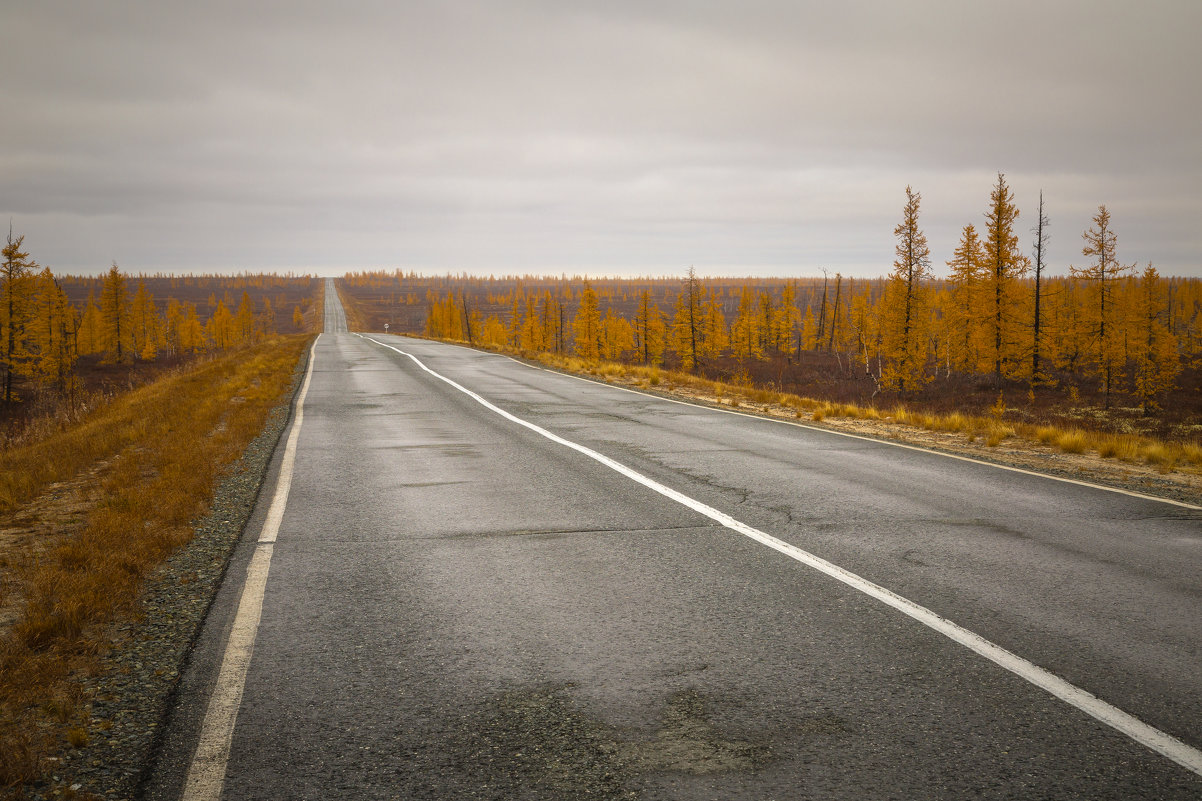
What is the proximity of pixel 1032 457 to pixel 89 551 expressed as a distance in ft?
38.9

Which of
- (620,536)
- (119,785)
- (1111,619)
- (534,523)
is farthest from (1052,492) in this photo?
(119,785)

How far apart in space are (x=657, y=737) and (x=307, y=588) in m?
2.86

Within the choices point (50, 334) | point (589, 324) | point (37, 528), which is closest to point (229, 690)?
point (37, 528)

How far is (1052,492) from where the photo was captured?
7668 mm

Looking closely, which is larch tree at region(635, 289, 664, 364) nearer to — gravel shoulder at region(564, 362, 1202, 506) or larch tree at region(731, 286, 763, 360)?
larch tree at region(731, 286, 763, 360)

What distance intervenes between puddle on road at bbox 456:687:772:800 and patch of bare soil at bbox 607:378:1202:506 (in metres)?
7.17

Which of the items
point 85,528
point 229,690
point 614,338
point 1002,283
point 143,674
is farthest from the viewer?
point 614,338

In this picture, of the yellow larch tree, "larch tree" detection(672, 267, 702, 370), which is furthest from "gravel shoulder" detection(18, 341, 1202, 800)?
the yellow larch tree

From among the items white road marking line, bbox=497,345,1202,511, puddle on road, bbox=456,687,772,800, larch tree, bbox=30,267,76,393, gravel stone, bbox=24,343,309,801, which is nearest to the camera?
puddle on road, bbox=456,687,772,800

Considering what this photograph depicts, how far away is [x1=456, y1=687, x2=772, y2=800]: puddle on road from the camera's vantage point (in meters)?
2.58

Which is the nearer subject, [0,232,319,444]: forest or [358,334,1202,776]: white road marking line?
[358,334,1202,776]: white road marking line

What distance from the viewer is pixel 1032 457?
1070 centimetres

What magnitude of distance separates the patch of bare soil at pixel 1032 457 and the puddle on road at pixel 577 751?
23.5 ft

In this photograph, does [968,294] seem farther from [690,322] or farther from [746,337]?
[746,337]
